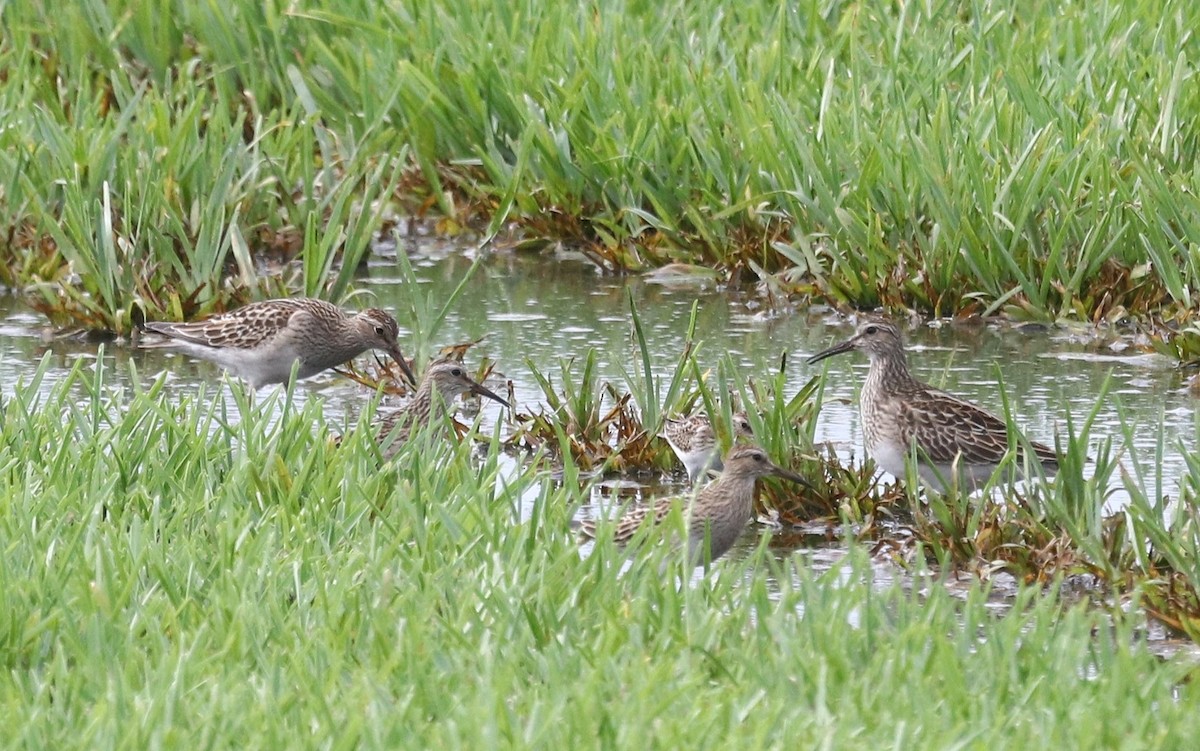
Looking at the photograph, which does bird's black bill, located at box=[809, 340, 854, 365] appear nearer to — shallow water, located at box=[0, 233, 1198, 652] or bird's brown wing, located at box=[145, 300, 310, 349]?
shallow water, located at box=[0, 233, 1198, 652]

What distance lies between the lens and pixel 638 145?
10273 mm

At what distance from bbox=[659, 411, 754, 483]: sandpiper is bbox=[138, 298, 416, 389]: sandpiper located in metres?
1.55

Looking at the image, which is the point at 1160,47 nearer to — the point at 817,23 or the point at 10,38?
the point at 817,23

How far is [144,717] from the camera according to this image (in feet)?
14.7

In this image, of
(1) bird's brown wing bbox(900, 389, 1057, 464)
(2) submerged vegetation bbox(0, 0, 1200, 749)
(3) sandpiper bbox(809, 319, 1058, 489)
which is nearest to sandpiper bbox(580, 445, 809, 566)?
(2) submerged vegetation bbox(0, 0, 1200, 749)

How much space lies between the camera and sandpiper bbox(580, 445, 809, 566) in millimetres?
6719

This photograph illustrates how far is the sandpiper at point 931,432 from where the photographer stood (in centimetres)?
743

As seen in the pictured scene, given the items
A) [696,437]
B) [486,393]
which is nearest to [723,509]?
[696,437]

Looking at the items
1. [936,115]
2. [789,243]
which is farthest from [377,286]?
[936,115]

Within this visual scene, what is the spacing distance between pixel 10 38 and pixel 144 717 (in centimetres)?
867

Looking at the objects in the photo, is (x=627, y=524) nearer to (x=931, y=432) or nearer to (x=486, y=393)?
(x=931, y=432)

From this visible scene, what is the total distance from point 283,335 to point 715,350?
1731 mm

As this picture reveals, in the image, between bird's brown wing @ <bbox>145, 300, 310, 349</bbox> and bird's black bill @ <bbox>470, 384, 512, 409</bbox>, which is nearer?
bird's black bill @ <bbox>470, 384, 512, 409</bbox>

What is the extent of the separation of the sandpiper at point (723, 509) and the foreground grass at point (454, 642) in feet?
1.88
